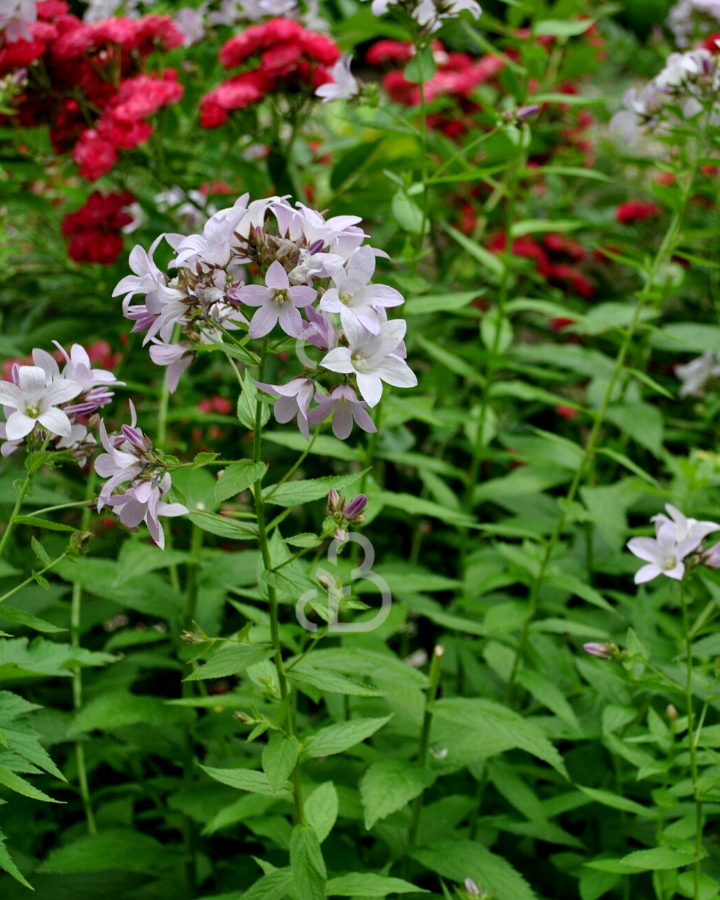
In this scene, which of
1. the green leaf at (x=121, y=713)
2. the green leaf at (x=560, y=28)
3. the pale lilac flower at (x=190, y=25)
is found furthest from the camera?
the pale lilac flower at (x=190, y=25)

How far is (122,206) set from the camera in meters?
1.71

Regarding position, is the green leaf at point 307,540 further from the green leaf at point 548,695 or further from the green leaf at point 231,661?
the green leaf at point 548,695

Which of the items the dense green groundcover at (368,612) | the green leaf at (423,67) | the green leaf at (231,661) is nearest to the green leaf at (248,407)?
the dense green groundcover at (368,612)

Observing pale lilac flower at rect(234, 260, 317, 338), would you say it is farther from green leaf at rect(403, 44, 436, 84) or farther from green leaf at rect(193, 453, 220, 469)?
green leaf at rect(403, 44, 436, 84)

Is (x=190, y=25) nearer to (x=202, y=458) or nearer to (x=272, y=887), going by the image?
(x=202, y=458)

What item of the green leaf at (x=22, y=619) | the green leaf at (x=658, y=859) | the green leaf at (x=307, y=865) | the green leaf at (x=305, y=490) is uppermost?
the green leaf at (x=305, y=490)

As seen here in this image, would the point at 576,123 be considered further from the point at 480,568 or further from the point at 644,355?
the point at 480,568

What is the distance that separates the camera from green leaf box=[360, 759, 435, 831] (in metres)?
0.98

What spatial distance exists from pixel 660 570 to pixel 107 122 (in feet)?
4.33

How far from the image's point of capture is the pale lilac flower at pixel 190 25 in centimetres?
192

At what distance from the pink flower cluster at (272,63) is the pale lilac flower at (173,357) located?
95 cm

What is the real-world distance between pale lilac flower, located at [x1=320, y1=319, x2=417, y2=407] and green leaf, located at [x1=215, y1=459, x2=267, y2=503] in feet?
0.42

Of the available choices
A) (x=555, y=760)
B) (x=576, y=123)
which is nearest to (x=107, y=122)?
(x=555, y=760)

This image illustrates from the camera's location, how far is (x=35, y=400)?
88 cm
